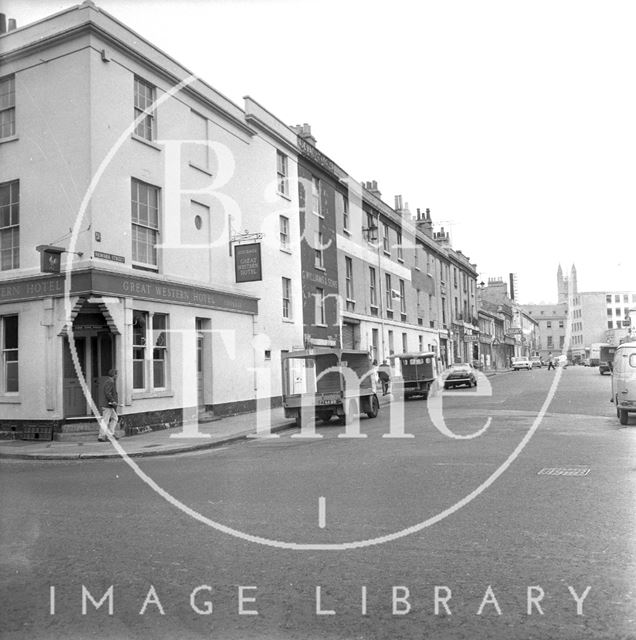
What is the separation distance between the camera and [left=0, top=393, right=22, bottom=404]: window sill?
17.1 meters

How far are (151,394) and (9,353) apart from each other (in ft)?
12.6

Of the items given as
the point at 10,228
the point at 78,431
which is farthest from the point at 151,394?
the point at 10,228

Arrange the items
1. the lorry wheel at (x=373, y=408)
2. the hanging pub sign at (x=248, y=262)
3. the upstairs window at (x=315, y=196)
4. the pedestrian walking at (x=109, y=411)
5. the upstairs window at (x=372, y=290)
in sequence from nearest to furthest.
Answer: the pedestrian walking at (x=109, y=411), the lorry wheel at (x=373, y=408), the hanging pub sign at (x=248, y=262), the upstairs window at (x=315, y=196), the upstairs window at (x=372, y=290)

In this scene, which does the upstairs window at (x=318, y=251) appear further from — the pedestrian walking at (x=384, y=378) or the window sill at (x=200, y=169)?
the window sill at (x=200, y=169)

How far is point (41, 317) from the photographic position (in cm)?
1689

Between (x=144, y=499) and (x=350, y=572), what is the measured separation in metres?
4.13

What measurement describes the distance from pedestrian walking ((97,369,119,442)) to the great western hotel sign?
208cm

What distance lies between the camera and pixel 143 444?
1512 cm

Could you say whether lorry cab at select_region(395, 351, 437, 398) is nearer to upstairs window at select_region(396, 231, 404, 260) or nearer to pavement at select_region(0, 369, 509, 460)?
pavement at select_region(0, 369, 509, 460)

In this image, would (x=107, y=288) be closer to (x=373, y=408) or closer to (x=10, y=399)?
(x=10, y=399)

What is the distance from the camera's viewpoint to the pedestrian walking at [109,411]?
15805mm

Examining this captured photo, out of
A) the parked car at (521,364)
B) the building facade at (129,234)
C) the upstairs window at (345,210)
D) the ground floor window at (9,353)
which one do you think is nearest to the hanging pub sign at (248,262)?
the building facade at (129,234)

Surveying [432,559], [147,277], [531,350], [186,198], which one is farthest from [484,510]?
[531,350]

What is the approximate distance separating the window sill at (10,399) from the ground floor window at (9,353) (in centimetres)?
22
